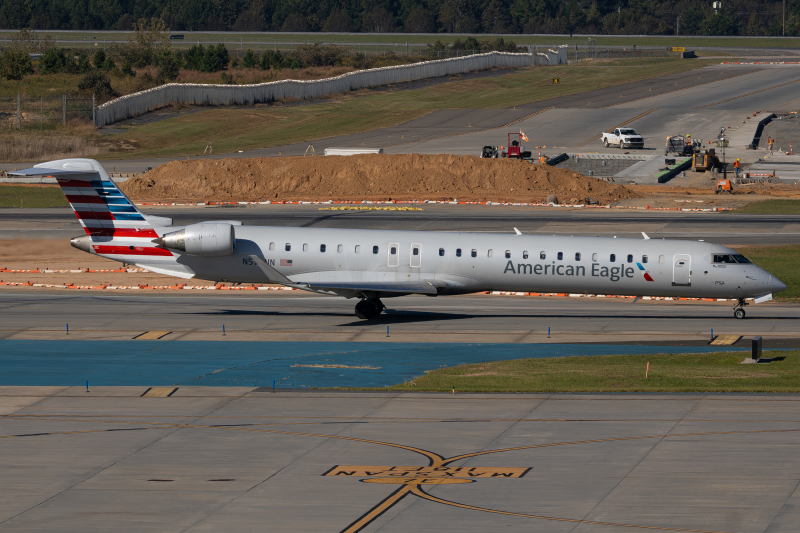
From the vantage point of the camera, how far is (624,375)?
30484 millimetres

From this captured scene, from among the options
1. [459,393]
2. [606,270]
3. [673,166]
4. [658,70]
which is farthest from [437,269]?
[658,70]

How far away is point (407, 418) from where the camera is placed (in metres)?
26.2

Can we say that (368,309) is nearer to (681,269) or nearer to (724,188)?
(681,269)

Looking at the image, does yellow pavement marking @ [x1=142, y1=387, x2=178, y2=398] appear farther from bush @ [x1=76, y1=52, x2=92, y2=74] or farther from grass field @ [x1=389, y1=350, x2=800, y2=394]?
bush @ [x1=76, y1=52, x2=92, y2=74]

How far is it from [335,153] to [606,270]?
47268 millimetres

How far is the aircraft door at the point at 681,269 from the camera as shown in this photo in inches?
1550

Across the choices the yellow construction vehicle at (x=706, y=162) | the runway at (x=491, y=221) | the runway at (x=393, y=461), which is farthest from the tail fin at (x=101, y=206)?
the yellow construction vehicle at (x=706, y=162)

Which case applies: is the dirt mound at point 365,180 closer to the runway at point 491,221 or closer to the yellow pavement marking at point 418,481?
the runway at point 491,221

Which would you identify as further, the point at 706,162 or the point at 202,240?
the point at 706,162

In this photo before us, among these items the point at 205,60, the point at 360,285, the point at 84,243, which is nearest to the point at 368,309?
the point at 360,285

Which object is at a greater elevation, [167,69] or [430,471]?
[167,69]

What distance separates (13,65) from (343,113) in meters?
40.9

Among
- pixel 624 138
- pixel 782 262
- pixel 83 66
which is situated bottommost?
pixel 782 262

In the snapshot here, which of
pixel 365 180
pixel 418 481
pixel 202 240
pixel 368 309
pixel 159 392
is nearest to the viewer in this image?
pixel 418 481
